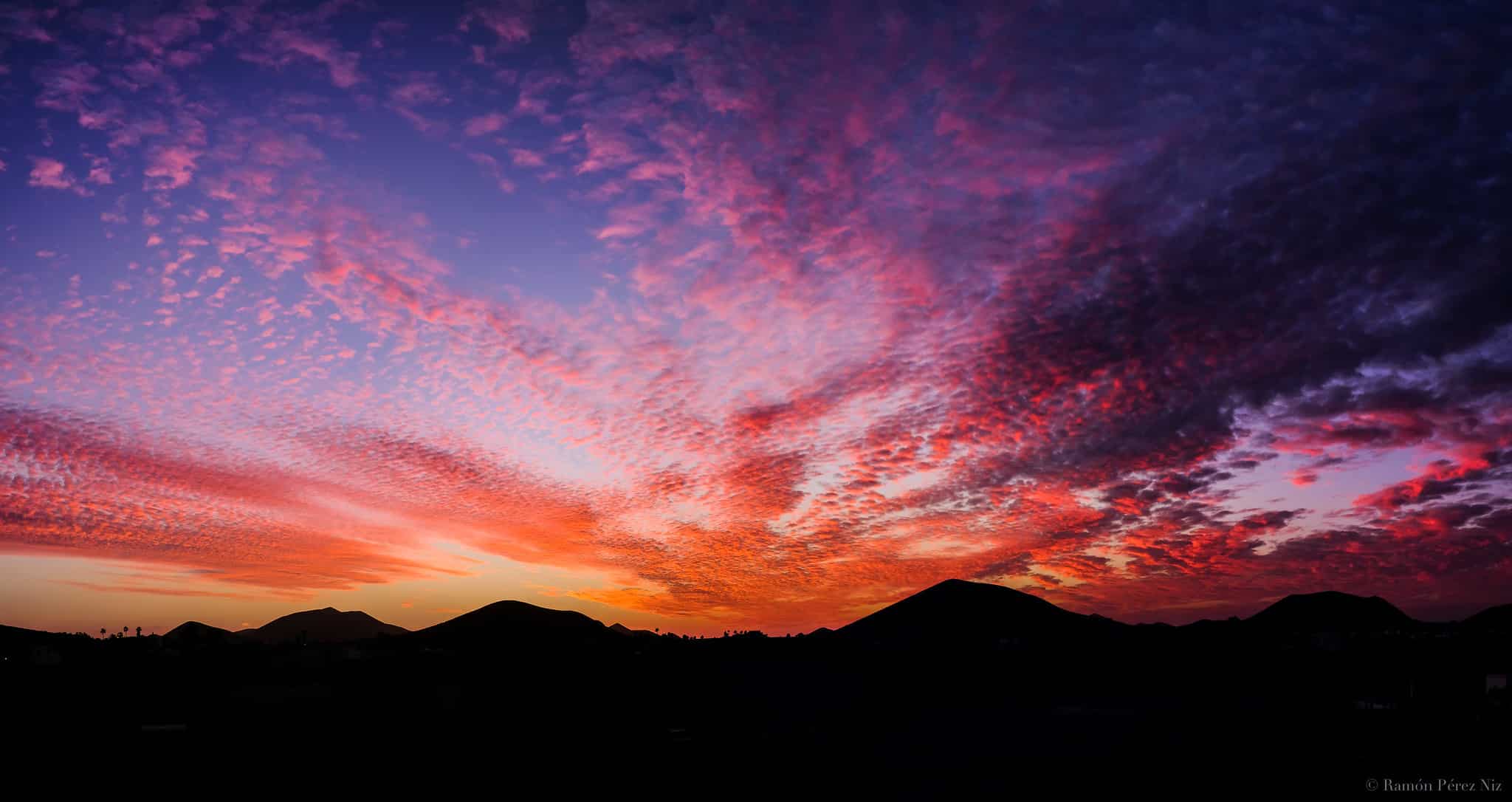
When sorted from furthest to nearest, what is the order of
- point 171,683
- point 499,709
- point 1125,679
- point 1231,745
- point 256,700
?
point 1125,679
point 171,683
point 256,700
point 499,709
point 1231,745

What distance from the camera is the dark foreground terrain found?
4272 centimetres

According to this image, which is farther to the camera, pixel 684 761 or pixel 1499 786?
pixel 684 761

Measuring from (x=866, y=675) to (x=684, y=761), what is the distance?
323 feet

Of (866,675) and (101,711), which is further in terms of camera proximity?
(866,675)

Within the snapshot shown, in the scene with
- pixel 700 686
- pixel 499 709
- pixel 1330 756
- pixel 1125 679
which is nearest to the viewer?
pixel 1330 756

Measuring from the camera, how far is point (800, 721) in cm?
6712

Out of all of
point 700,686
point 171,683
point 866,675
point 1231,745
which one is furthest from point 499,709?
point 866,675

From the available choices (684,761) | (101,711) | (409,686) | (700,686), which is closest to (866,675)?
(700,686)

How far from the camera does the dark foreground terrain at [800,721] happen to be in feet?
140

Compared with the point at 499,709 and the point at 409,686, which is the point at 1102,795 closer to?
the point at 499,709

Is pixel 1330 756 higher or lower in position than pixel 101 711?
higher

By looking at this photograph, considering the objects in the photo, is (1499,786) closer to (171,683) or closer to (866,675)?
(866,675)

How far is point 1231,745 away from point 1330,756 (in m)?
5.82

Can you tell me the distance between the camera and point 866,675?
13538 cm
